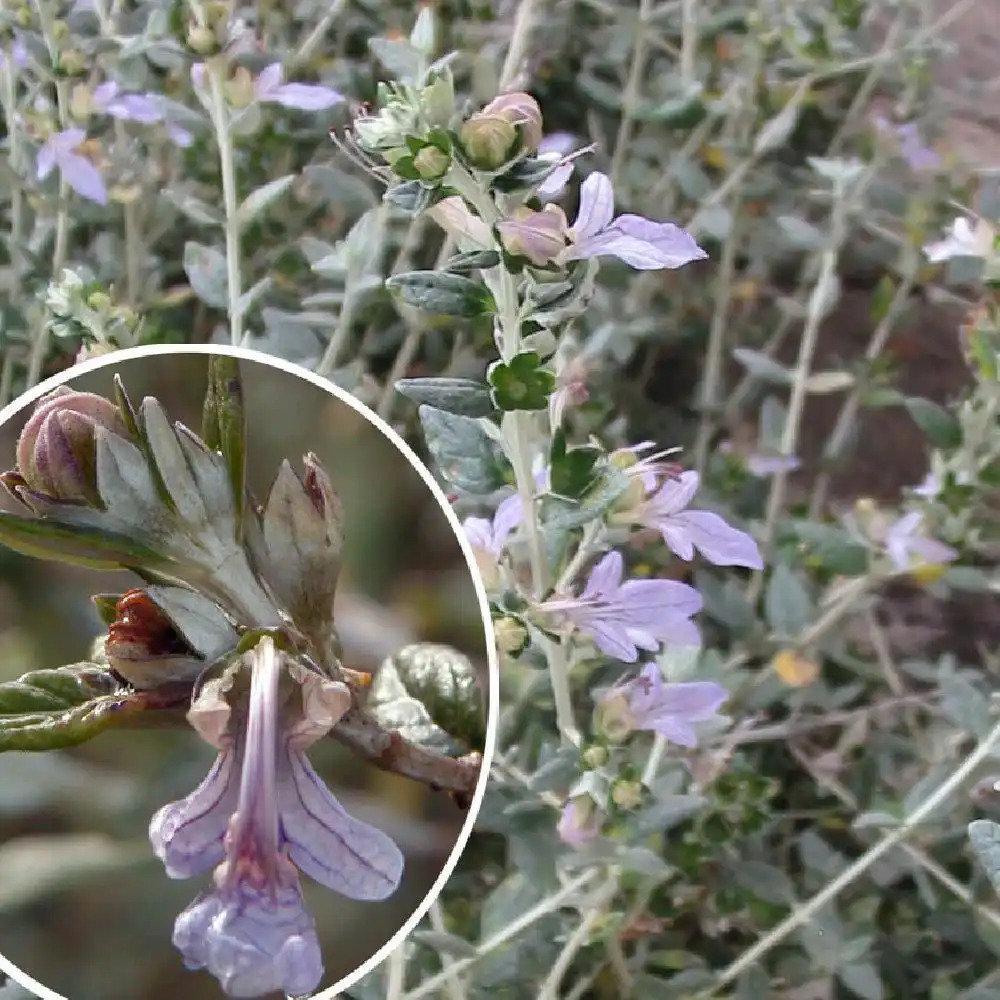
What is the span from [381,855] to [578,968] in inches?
18.4

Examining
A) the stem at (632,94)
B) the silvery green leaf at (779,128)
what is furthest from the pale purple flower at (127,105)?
the silvery green leaf at (779,128)

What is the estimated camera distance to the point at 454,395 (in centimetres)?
50

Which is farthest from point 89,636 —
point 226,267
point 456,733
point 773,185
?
point 773,185

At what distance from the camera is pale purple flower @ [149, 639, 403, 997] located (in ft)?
1.20

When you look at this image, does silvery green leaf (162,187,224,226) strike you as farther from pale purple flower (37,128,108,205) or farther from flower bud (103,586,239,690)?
flower bud (103,586,239,690)

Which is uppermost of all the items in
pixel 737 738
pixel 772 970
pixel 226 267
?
pixel 226 267

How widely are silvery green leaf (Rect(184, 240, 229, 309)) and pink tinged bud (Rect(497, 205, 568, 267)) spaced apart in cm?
44

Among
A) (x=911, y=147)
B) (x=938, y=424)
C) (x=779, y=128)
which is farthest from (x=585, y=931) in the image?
(x=911, y=147)

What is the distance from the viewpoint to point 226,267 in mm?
903

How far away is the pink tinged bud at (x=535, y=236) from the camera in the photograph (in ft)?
Result: 1.50

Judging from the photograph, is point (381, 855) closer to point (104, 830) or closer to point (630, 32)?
point (104, 830)

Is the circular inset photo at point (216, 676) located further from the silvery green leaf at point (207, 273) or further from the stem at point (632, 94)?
the stem at point (632, 94)

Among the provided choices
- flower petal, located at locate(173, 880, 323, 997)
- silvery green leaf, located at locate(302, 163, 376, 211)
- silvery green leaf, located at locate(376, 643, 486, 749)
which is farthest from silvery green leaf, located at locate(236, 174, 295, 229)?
flower petal, located at locate(173, 880, 323, 997)

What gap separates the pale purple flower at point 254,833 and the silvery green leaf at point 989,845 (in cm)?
31
